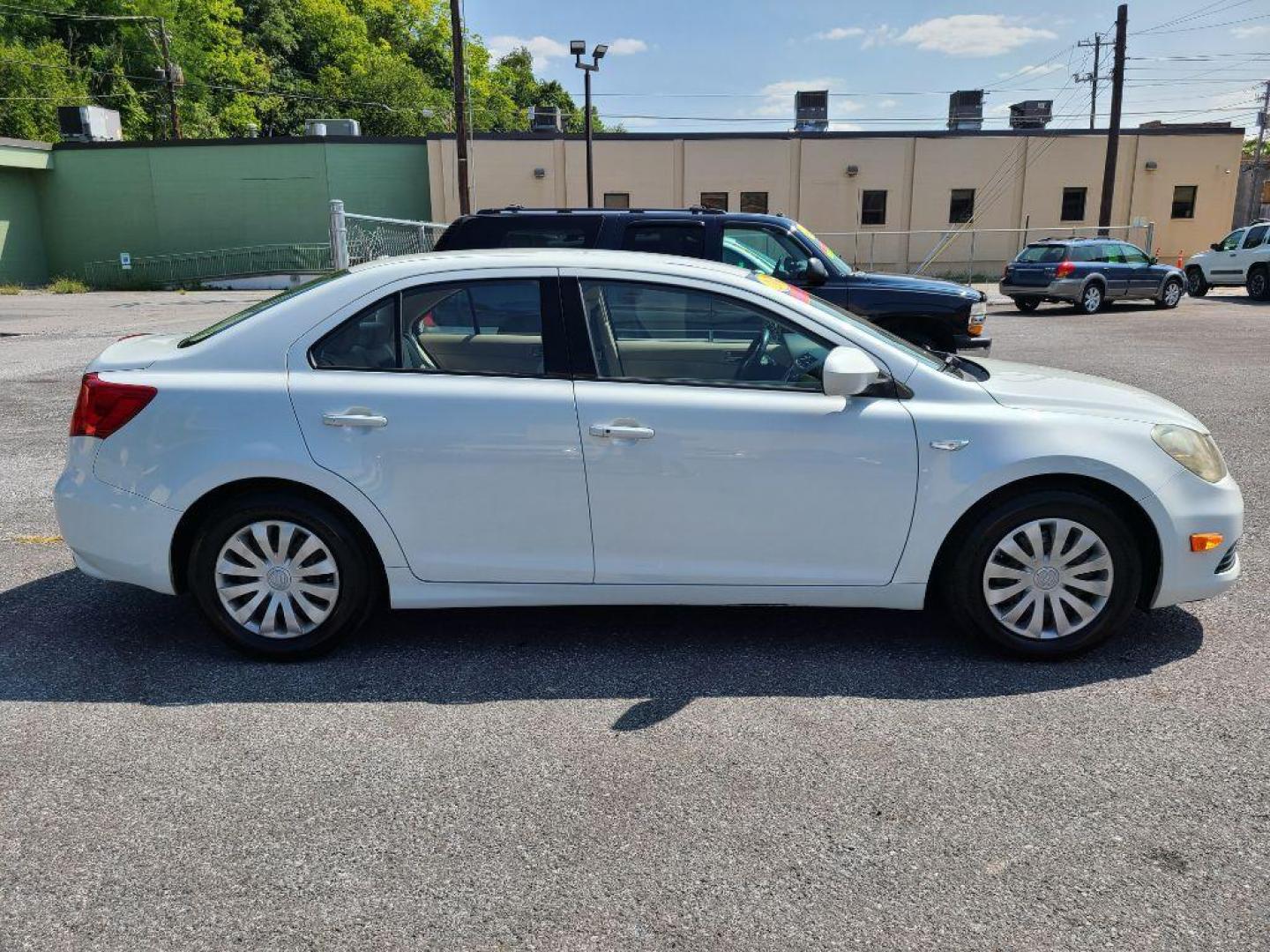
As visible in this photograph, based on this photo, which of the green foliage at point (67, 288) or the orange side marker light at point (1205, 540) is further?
the green foliage at point (67, 288)

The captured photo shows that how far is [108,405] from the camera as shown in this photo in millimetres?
3982

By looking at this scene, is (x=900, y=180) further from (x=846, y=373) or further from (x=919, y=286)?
(x=846, y=373)

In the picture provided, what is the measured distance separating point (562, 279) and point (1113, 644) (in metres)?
2.80

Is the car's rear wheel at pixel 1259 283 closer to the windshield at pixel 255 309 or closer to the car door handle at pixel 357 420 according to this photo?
the windshield at pixel 255 309

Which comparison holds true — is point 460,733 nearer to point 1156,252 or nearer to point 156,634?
point 156,634

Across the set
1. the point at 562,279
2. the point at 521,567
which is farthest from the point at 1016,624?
the point at 562,279

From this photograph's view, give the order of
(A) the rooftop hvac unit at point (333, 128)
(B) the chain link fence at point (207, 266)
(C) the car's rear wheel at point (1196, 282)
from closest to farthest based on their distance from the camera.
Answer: (C) the car's rear wheel at point (1196, 282) < (B) the chain link fence at point (207, 266) < (A) the rooftop hvac unit at point (333, 128)

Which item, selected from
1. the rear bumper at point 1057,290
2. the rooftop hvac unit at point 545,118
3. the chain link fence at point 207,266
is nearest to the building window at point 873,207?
the rooftop hvac unit at point 545,118

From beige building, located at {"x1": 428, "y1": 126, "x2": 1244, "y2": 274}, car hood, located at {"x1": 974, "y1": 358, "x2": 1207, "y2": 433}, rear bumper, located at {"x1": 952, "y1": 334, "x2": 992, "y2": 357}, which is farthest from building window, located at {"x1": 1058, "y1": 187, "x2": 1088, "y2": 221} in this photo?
car hood, located at {"x1": 974, "y1": 358, "x2": 1207, "y2": 433}

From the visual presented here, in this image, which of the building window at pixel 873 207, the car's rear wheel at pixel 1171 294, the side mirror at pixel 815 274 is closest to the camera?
the side mirror at pixel 815 274

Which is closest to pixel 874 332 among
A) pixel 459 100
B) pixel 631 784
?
pixel 631 784

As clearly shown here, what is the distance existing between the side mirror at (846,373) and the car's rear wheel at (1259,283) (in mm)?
25825

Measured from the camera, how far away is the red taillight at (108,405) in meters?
3.96

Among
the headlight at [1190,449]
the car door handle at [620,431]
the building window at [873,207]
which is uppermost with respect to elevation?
the building window at [873,207]
